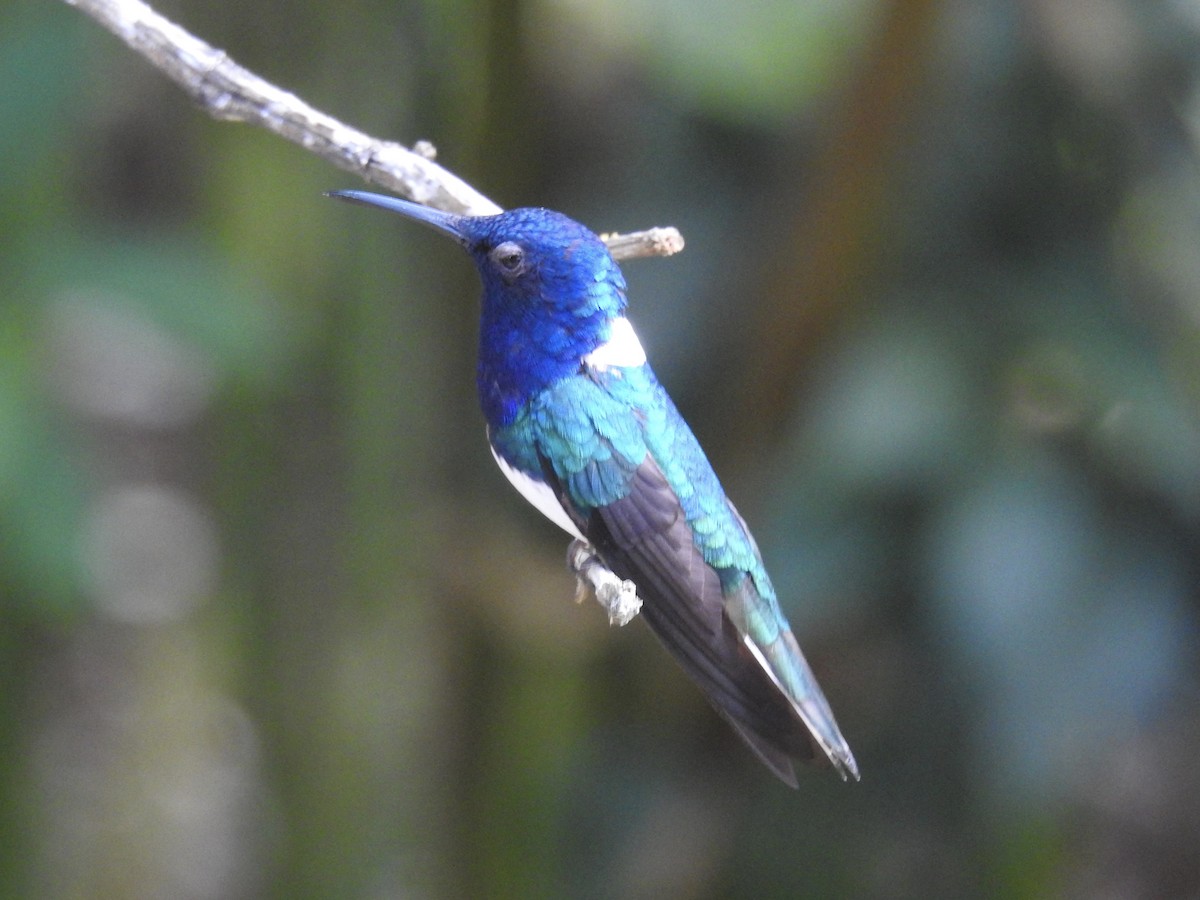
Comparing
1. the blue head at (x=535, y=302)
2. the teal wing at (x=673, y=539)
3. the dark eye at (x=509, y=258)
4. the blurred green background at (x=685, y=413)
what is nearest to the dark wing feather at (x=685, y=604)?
the teal wing at (x=673, y=539)

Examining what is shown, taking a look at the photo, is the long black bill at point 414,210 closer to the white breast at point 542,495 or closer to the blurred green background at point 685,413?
the white breast at point 542,495

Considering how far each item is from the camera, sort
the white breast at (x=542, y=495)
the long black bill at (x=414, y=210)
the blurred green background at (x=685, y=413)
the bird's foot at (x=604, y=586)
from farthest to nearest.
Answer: the blurred green background at (x=685, y=413) → the white breast at (x=542, y=495) → the long black bill at (x=414, y=210) → the bird's foot at (x=604, y=586)

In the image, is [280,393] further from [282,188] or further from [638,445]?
[638,445]

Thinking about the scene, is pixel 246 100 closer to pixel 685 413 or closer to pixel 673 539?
Answer: pixel 673 539

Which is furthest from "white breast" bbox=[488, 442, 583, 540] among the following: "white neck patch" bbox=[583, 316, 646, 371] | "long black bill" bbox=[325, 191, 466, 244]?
"long black bill" bbox=[325, 191, 466, 244]

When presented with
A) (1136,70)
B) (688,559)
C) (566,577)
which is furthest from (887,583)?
(1136,70)
